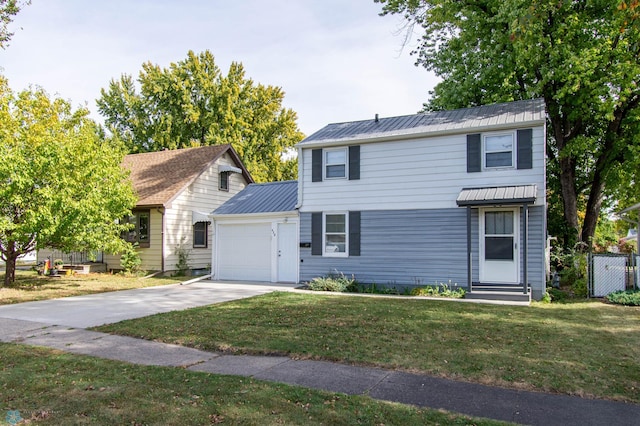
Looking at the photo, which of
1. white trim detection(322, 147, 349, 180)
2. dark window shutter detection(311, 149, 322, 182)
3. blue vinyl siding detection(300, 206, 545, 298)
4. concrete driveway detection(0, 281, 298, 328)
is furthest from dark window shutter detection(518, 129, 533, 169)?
concrete driveway detection(0, 281, 298, 328)

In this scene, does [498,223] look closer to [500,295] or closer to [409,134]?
[500,295]

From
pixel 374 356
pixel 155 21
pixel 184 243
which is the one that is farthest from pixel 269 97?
pixel 374 356

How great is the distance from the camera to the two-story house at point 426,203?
12.0m

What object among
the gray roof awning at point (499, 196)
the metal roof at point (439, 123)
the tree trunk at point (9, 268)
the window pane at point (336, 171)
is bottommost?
the tree trunk at point (9, 268)

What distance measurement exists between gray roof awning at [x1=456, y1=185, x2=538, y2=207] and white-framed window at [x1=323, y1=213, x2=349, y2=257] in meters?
3.82

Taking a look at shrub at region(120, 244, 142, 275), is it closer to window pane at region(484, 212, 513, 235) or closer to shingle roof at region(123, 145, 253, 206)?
shingle roof at region(123, 145, 253, 206)

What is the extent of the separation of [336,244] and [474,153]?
5023 millimetres

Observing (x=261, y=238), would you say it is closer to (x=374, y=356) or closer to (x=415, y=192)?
(x=415, y=192)

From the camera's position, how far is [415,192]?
13422 mm

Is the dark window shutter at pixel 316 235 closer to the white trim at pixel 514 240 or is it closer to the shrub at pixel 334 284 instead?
the shrub at pixel 334 284

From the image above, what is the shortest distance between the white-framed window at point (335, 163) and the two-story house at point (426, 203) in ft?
0.11

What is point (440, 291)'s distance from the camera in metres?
12.7

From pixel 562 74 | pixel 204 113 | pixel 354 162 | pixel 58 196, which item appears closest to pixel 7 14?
pixel 58 196

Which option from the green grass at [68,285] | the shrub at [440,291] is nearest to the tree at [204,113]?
the green grass at [68,285]
